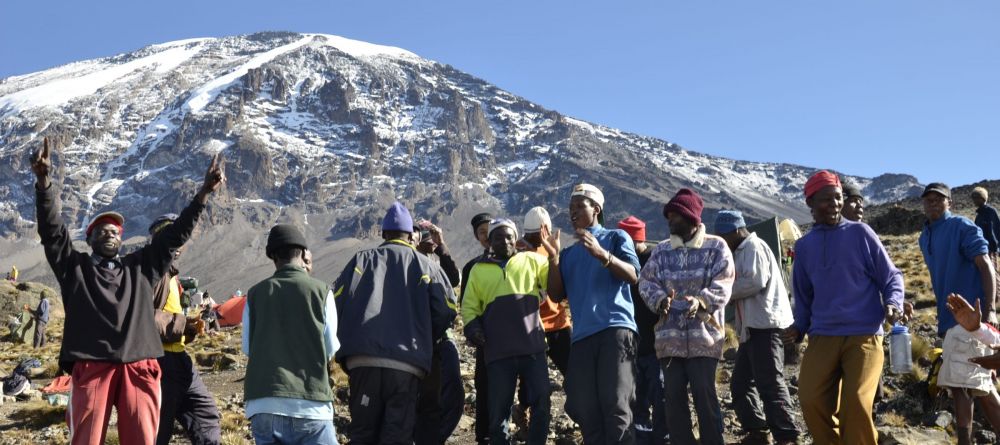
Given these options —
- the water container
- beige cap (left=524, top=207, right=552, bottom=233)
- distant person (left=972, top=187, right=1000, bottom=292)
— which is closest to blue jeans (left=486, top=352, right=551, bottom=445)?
beige cap (left=524, top=207, right=552, bottom=233)

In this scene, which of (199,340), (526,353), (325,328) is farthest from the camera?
(199,340)

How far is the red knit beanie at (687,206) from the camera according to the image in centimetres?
572

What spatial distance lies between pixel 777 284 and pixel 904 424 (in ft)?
5.57

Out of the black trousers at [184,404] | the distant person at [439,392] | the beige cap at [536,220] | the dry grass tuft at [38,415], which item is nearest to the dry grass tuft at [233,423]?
the dry grass tuft at [38,415]

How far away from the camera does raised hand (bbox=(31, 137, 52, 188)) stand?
5023 millimetres

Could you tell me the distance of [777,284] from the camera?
662cm

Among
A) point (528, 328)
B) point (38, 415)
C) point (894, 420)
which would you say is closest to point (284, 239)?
point (528, 328)

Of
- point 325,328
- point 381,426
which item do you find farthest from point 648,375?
point 325,328

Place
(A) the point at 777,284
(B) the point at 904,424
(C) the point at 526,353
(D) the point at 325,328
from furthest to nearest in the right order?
1. (B) the point at 904,424
2. (A) the point at 777,284
3. (C) the point at 526,353
4. (D) the point at 325,328

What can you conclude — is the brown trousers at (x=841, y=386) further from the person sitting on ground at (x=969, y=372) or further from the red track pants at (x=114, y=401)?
the red track pants at (x=114, y=401)

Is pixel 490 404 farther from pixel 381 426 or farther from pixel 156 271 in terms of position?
pixel 156 271

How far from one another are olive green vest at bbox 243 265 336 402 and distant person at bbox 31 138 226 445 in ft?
2.51

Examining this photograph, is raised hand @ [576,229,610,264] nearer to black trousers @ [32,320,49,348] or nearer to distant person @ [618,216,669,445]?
distant person @ [618,216,669,445]

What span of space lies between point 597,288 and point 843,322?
1.50 metres
